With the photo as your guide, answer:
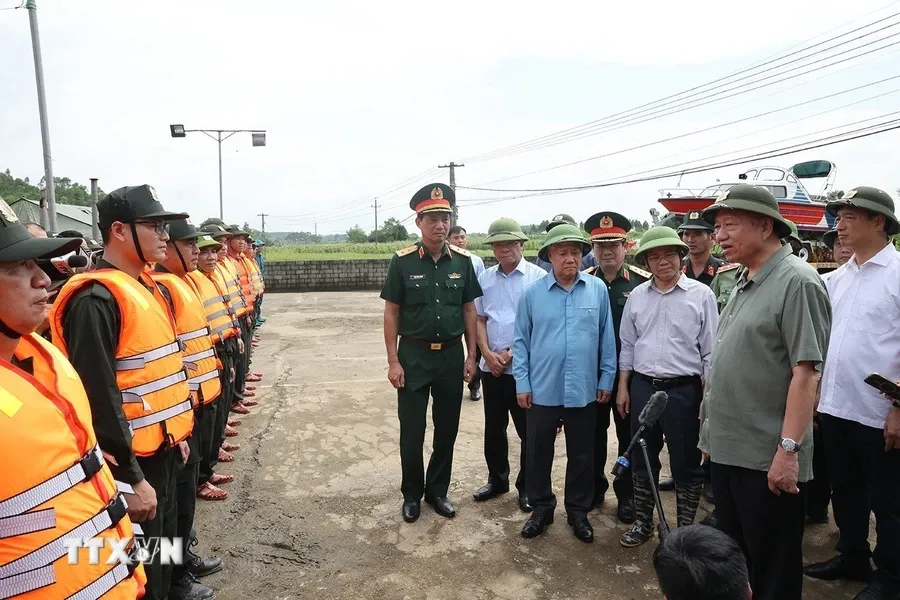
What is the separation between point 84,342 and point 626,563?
9.98 ft

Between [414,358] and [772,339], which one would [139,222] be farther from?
[772,339]


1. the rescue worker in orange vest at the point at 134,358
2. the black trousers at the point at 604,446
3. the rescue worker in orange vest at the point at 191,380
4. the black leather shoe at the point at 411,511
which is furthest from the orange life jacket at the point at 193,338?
the black trousers at the point at 604,446

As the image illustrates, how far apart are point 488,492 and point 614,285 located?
180cm

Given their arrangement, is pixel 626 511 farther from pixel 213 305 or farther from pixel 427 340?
pixel 213 305

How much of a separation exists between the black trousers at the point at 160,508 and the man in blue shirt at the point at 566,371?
206 centimetres

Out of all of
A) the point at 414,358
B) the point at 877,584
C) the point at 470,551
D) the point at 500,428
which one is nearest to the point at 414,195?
the point at 414,358

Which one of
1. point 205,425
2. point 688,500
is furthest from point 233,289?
point 688,500

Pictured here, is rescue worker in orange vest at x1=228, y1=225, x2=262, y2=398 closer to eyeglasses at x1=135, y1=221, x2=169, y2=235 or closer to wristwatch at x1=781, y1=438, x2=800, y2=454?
eyeglasses at x1=135, y1=221, x2=169, y2=235

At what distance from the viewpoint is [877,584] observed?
111 inches

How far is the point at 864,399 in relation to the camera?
293 cm

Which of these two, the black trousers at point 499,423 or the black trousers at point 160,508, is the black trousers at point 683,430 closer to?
the black trousers at point 499,423

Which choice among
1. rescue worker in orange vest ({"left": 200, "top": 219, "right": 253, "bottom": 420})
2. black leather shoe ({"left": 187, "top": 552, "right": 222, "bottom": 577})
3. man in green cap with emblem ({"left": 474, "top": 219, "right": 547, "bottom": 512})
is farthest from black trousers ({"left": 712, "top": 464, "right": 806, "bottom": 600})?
rescue worker in orange vest ({"left": 200, "top": 219, "right": 253, "bottom": 420})

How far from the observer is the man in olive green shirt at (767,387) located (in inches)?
88.3

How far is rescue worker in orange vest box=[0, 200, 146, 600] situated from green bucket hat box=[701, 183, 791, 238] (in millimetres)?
2457
